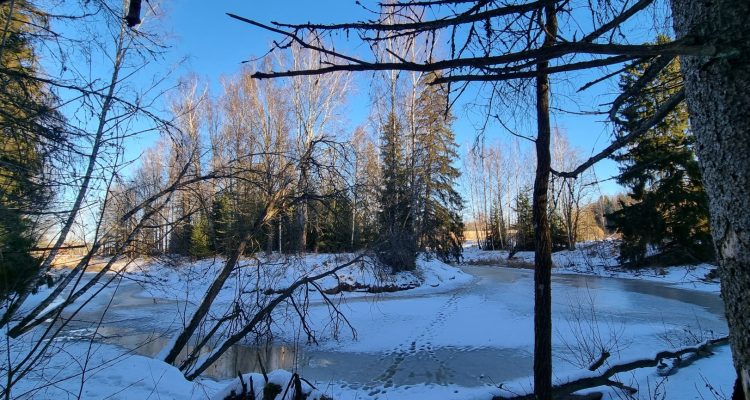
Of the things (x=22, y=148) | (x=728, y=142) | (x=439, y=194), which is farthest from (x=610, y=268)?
(x=22, y=148)

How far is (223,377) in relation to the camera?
7.22m

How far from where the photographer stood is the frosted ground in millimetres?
3678

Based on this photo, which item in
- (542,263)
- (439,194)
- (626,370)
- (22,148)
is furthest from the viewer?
(439,194)

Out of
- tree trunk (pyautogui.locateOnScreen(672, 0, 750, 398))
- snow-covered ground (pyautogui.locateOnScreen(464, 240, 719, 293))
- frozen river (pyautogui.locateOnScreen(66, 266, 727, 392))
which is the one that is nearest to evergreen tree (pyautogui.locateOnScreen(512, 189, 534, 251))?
snow-covered ground (pyautogui.locateOnScreen(464, 240, 719, 293))

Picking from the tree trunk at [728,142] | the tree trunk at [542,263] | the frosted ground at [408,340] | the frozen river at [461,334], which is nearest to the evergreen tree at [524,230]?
the frosted ground at [408,340]

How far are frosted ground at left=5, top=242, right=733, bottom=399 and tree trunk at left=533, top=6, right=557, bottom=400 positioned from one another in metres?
0.77

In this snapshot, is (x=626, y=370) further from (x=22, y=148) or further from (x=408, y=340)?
(x=22, y=148)

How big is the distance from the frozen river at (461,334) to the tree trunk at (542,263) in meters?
2.67

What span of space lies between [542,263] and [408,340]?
6584 mm

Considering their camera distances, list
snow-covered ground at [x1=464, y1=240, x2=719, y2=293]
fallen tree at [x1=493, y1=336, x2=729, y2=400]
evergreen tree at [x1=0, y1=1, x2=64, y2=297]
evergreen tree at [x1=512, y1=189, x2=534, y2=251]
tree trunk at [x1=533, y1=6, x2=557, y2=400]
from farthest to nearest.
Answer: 1. evergreen tree at [x1=512, y1=189, x2=534, y2=251]
2. snow-covered ground at [x1=464, y1=240, x2=719, y2=293]
3. fallen tree at [x1=493, y1=336, x2=729, y2=400]
4. tree trunk at [x1=533, y1=6, x2=557, y2=400]
5. evergreen tree at [x1=0, y1=1, x2=64, y2=297]

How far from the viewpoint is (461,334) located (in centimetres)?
998

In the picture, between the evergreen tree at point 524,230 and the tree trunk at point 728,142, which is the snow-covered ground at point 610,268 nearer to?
the evergreen tree at point 524,230

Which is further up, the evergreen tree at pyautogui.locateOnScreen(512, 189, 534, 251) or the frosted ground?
the evergreen tree at pyautogui.locateOnScreen(512, 189, 534, 251)

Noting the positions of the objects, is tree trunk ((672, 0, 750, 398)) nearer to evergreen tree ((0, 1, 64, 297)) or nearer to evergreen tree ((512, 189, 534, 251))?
evergreen tree ((0, 1, 64, 297))
